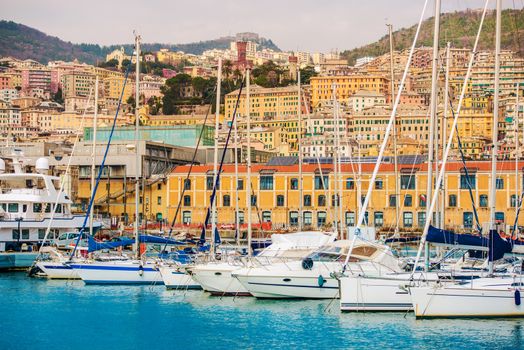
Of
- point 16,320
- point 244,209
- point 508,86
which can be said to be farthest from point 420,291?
point 508,86

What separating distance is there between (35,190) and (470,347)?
94.8 ft

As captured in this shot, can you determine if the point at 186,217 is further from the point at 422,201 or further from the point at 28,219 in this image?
the point at 28,219

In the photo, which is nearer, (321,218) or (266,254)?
(266,254)

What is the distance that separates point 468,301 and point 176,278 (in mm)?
13589

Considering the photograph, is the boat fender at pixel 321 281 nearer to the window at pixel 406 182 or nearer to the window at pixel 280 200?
the window at pixel 406 182

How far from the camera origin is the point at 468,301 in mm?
28703

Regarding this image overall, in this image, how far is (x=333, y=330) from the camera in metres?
29.4

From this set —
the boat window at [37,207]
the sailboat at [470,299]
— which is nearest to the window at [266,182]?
the boat window at [37,207]

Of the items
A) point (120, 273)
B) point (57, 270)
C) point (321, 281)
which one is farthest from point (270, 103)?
point (321, 281)

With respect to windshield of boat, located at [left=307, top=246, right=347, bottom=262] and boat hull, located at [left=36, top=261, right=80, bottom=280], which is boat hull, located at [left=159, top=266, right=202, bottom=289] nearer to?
boat hull, located at [left=36, top=261, right=80, bottom=280]

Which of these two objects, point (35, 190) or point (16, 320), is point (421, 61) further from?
point (16, 320)

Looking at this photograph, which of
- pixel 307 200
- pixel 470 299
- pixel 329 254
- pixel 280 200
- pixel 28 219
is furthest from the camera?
pixel 280 200

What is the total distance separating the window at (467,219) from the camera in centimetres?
6506

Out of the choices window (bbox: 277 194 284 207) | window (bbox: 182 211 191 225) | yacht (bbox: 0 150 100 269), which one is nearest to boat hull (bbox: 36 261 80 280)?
yacht (bbox: 0 150 100 269)
